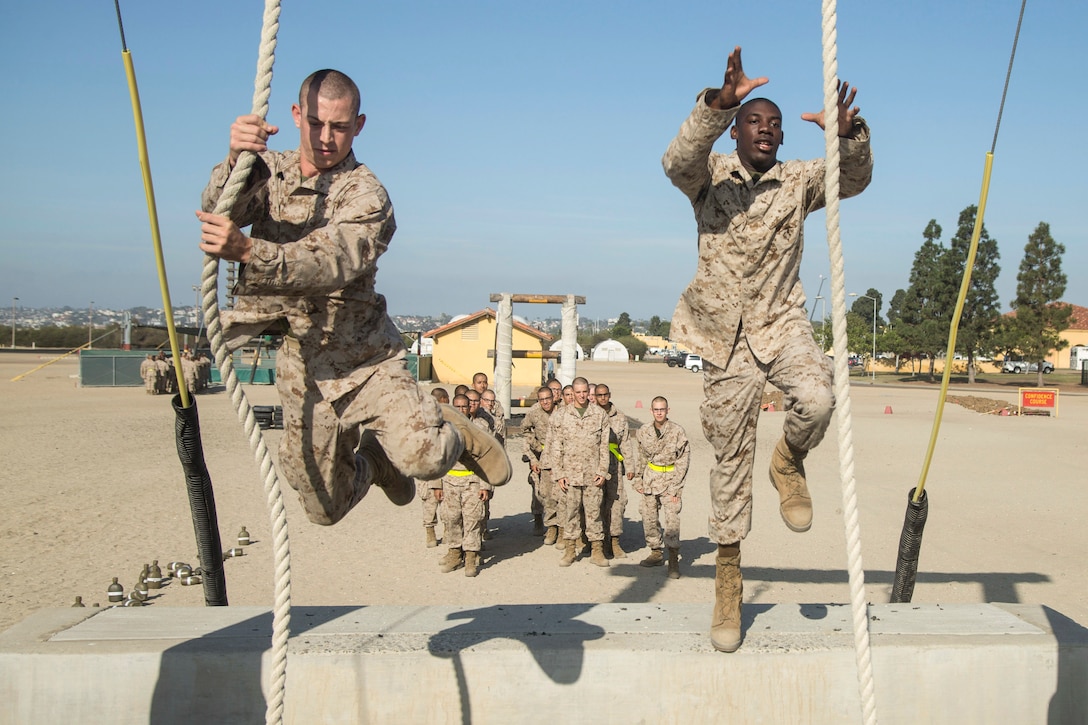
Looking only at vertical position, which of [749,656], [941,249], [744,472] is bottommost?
[749,656]

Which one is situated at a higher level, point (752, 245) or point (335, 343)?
point (752, 245)

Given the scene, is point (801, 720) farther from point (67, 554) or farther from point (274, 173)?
point (67, 554)

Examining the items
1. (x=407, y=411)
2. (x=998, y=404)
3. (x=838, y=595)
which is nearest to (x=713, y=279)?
(x=407, y=411)

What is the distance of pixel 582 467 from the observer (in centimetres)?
973

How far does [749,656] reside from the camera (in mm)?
4410

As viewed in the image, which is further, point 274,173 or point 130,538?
point 130,538

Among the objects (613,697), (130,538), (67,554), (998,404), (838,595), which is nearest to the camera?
(613,697)

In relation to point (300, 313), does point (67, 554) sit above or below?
below

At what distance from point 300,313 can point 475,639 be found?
192 cm

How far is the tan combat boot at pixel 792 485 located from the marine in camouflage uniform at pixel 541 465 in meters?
5.82

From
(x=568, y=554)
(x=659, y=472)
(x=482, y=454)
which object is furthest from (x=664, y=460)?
(x=482, y=454)

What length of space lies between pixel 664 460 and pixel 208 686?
6.07 m

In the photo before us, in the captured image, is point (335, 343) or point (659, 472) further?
point (659, 472)

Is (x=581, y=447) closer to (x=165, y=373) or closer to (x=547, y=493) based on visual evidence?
(x=547, y=493)
